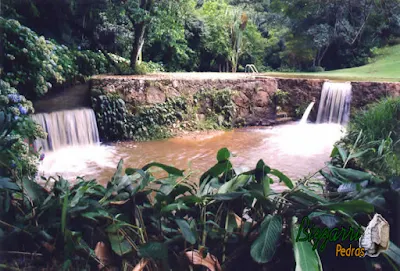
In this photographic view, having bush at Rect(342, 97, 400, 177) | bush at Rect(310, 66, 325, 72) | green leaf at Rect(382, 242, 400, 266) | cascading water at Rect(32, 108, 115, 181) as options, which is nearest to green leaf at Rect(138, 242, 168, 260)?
green leaf at Rect(382, 242, 400, 266)

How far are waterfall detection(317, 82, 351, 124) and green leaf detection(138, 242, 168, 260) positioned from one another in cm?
465

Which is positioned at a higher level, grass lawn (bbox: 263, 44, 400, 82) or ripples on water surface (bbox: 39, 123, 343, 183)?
grass lawn (bbox: 263, 44, 400, 82)

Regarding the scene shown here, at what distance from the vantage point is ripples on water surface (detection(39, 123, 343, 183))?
269cm

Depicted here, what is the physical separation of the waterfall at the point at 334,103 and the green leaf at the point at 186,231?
460 centimetres

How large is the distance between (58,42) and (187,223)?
398cm

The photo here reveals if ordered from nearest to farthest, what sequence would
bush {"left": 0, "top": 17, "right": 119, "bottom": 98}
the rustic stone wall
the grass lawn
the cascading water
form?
bush {"left": 0, "top": 17, "right": 119, "bottom": 98} → the cascading water → the grass lawn → the rustic stone wall

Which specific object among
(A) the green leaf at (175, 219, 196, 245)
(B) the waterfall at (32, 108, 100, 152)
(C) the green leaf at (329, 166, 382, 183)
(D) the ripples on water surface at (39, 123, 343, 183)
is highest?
(C) the green leaf at (329, 166, 382, 183)

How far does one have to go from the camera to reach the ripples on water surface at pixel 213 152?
269 centimetres

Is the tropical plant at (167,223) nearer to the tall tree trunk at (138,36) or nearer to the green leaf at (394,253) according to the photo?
the green leaf at (394,253)

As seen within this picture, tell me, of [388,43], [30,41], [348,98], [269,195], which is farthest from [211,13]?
[269,195]

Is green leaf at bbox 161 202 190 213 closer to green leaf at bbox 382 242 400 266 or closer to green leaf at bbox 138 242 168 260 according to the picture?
green leaf at bbox 138 242 168 260

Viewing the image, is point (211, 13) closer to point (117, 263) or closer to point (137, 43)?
point (137, 43)

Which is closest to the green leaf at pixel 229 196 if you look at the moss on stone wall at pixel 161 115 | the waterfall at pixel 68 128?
the waterfall at pixel 68 128

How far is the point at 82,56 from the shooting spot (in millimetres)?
→ 4484
